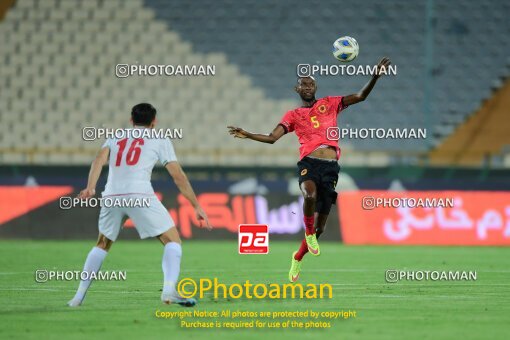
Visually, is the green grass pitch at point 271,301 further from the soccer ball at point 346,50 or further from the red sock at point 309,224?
the soccer ball at point 346,50

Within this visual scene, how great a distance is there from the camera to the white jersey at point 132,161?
10.8m

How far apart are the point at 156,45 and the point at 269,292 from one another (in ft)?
68.9

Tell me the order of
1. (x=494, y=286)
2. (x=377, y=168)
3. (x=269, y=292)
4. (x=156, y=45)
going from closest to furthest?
(x=269, y=292) → (x=494, y=286) → (x=377, y=168) → (x=156, y=45)

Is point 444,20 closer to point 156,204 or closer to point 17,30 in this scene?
point 17,30

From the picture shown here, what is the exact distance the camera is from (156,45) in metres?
32.9

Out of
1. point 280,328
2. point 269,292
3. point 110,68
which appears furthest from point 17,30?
point 280,328

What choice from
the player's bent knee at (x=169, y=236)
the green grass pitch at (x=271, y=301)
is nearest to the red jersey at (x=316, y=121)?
the green grass pitch at (x=271, y=301)

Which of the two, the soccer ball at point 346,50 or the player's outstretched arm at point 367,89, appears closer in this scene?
the player's outstretched arm at point 367,89

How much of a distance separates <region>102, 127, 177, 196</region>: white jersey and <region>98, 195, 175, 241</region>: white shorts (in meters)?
0.12

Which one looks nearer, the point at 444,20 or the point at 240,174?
the point at 240,174

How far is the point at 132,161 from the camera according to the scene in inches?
426

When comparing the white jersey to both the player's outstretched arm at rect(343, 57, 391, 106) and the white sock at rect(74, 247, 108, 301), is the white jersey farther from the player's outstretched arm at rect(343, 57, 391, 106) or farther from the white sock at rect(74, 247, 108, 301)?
the player's outstretched arm at rect(343, 57, 391, 106)

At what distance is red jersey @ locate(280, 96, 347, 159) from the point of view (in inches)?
547

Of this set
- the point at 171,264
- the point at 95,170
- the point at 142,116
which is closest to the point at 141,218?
the point at 171,264
